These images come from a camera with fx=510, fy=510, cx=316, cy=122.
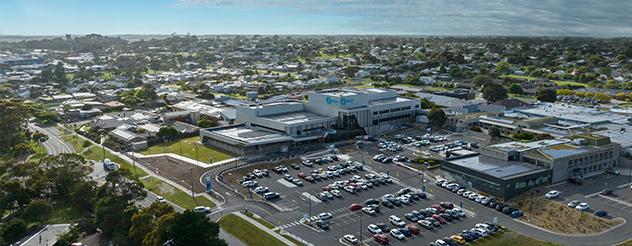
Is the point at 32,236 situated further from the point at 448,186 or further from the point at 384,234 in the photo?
the point at 448,186

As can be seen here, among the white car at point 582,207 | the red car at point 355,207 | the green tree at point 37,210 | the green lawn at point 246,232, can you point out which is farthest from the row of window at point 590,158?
the green tree at point 37,210

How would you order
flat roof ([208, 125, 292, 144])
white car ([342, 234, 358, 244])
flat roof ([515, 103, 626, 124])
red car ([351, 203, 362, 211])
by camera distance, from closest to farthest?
white car ([342, 234, 358, 244])
red car ([351, 203, 362, 211])
flat roof ([208, 125, 292, 144])
flat roof ([515, 103, 626, 124])

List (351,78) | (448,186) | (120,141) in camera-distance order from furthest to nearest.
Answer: (351,78) < (120,141) < (448,186)

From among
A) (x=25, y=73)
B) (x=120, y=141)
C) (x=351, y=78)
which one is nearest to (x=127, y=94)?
(x=120, y=141)

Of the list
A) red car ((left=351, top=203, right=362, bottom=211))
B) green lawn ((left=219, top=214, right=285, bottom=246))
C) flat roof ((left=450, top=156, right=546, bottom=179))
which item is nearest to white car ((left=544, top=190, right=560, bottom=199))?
flat roof ((left=450, top=156, right=546, bottom=179))

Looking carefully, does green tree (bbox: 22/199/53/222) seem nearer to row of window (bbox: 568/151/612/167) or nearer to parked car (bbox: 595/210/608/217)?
parked car (bbox: 595/210/608/217)

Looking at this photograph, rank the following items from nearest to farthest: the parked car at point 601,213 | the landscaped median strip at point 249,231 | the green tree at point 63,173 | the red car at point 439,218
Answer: the landscaped median strip at point 249,231
the red car at point 439,218
the parked car at point 601,213
the green tree at point 63,173

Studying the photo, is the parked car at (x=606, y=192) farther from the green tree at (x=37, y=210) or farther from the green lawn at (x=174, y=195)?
the green tree at (x=37, y=210)
